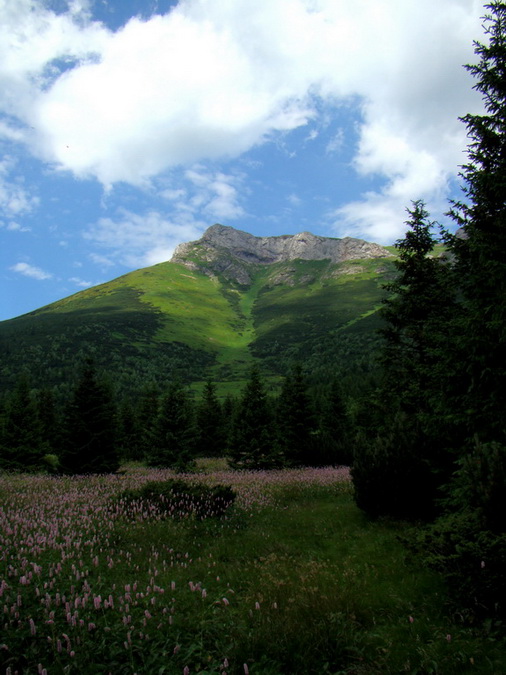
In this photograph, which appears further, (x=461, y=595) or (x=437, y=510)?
(x=437, y=510)

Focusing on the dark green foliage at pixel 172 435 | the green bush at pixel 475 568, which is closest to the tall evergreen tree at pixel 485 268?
the green bush at pixel 475 568

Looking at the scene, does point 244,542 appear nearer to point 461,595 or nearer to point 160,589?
point 160,589

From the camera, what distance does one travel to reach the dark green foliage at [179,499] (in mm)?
9828

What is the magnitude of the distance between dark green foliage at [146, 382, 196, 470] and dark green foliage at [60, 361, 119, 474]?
14.0 feet

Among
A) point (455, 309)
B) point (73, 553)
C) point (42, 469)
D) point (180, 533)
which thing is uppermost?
point (455, 309)

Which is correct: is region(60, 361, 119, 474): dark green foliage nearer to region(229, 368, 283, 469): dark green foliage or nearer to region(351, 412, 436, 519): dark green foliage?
Result: region(229, 368, 283, 469): dark green foliage

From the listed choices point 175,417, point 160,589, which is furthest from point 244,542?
point 175,417

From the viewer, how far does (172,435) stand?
80.1 ft

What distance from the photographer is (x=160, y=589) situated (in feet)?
17.7

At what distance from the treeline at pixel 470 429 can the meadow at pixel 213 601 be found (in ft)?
2.37

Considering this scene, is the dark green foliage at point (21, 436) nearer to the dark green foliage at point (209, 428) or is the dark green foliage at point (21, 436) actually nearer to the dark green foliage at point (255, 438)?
the dark green foliage at point (255, 438)

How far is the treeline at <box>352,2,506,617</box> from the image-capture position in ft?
16.7

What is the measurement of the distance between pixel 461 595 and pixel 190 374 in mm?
174425

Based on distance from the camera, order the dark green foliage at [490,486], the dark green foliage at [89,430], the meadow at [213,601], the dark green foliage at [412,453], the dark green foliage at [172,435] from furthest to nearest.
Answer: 1. the dark green foliage at [172,435]
2. the dark green foliage at [89,430]
3. the dark green foliage at [412,453]
4. the dark green foliage at [490,486]
5. the meadow at [213,601]
